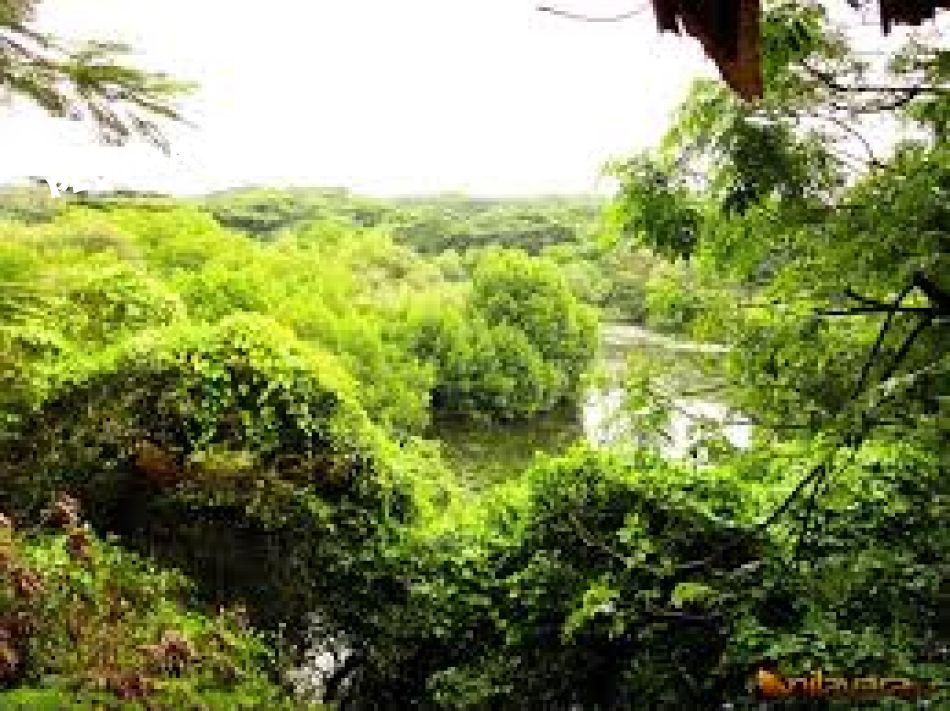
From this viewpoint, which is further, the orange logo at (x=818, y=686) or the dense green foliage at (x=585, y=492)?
the dense green foliage at (x=585, y=492)

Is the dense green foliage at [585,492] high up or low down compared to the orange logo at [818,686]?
down

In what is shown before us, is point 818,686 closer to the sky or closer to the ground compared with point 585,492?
closer to the sky

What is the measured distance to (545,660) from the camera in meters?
10.0

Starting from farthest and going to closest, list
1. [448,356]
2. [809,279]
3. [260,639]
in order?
[448,356], [260,639], [809,279]

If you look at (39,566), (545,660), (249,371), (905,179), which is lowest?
(545,660)

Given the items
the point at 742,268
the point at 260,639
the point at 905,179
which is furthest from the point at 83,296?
the point at 905,179

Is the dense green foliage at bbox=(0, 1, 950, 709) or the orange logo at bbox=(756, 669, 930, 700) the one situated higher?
the orange logo at bbox=(756, 669, 930, 700)

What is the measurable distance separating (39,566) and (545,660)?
4117 millimetres

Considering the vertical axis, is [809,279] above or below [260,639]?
above

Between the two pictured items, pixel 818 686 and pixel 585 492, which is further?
pixel 585 492

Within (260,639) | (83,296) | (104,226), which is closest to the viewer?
(260,639)

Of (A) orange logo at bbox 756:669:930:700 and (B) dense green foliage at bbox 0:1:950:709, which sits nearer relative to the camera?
(A) orange logo at bbox 756:669:930:700

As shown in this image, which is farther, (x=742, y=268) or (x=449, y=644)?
(x=449, y=644)

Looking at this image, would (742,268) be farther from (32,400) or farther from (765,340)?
(32,400)
